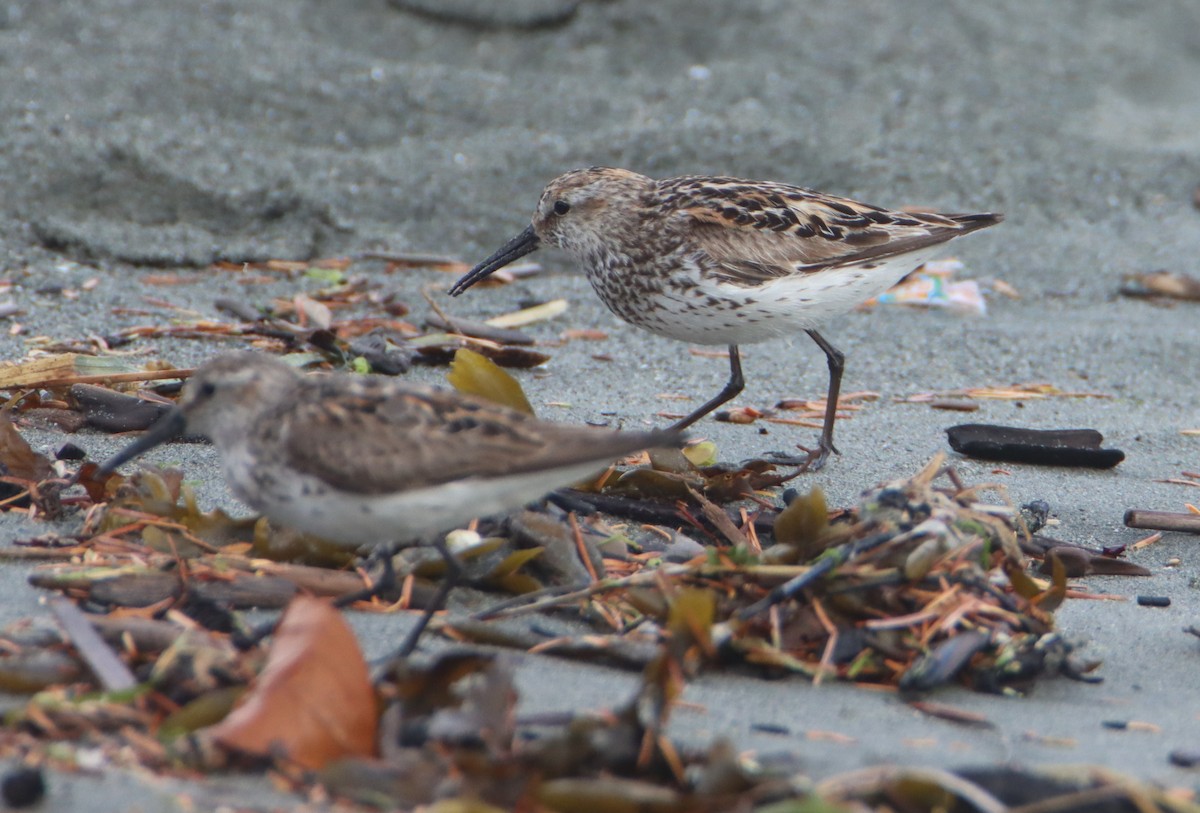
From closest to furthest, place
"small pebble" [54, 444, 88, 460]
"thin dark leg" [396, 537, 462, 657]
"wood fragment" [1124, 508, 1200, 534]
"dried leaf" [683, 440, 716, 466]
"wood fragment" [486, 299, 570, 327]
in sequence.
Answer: "thin dark leg" [396, 537, 462, 657] → "small pebble" [54, 444, 88, 460] → "wood fragment" [1124, 508, 1200, 534] → "dried leaf" [683, 440, 716, 466] → "wood fragment" [486, 299, 570, 327]

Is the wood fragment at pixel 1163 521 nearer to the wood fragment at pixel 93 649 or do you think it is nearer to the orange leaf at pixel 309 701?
the orange leaf at pixel 309 701

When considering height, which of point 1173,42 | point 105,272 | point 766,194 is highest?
point 1173,42

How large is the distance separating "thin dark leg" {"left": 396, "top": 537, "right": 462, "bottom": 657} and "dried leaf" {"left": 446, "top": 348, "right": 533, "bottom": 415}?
900mm

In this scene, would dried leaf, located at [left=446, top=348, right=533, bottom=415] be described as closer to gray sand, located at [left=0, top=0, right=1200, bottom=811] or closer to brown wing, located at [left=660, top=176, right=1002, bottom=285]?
gray sand, located at [left=0, top=0, right=1200, bottom=811]

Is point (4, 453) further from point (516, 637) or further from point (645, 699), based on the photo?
point (645, 699)

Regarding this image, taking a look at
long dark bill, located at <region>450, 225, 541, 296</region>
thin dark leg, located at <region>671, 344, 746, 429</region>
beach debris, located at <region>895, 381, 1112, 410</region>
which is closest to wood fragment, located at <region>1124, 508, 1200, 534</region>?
beach debris, located at <region>895, 381, 1112, 410</region>

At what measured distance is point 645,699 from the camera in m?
2.76

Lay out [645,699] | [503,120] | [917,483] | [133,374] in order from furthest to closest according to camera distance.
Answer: [503,120], [133,374], [917,483], [645,699]

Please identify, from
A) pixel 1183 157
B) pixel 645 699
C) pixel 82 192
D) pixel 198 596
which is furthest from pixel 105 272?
pixel 1183 157

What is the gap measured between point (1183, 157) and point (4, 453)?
27.2ft

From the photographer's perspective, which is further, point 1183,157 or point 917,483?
point 1183,157

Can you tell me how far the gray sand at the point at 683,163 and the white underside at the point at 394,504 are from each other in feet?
3.38

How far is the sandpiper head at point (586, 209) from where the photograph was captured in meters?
5.88

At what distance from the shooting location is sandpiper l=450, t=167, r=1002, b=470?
552 centimetres
